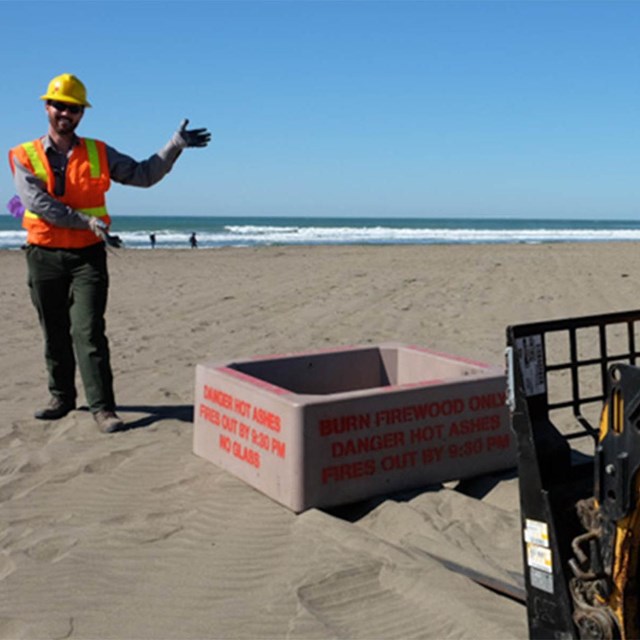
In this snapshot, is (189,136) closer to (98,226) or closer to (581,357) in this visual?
(98,226)

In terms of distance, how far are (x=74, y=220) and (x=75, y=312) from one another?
0.57 meters

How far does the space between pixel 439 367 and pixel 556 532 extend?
2944mm

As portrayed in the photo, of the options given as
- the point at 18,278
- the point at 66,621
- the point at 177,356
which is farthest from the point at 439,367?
the point at 18,278

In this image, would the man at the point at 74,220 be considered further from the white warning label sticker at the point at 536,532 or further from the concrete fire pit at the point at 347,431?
the white warning label sticker at the point at 536,532

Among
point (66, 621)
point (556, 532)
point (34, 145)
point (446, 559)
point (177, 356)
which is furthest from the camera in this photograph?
point (177, 356)

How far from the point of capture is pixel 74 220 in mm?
5547

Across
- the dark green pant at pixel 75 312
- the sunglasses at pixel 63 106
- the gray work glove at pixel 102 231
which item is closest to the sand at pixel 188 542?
the dark green pant at pixel 75 312

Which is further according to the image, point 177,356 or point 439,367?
point 177,356

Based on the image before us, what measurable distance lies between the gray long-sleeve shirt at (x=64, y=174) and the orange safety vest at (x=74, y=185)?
46 mm

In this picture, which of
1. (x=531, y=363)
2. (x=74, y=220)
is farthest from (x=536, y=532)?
(x=74, y=220)

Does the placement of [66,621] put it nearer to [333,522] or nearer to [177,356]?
[333,522]

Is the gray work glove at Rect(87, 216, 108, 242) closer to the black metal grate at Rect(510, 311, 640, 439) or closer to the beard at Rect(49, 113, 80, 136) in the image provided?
the beard at Rect(49, 113, 80, 136)

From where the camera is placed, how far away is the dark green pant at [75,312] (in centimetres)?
562

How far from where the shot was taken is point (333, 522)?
3.92 metres
